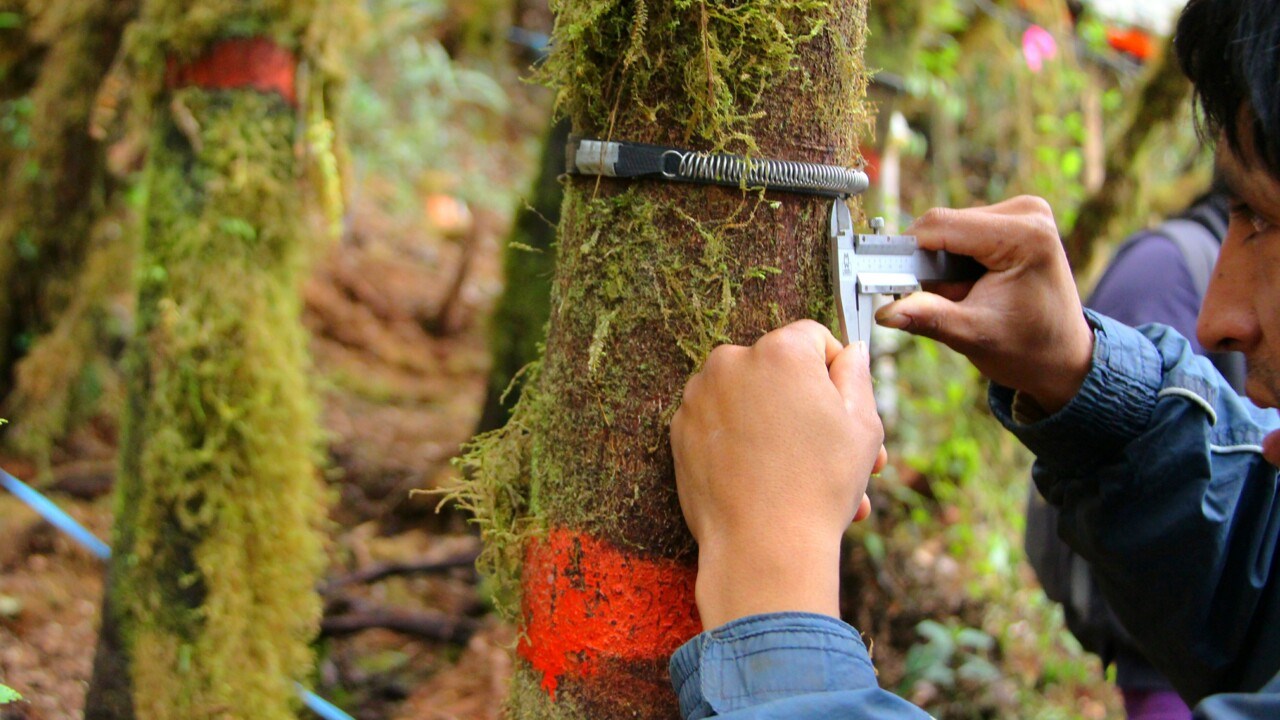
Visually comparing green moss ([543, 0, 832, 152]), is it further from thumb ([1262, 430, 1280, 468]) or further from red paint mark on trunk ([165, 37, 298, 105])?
red paint mark on trunk ([165, 37, 298, 105])

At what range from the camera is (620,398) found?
4.96ft

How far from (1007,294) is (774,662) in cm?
84

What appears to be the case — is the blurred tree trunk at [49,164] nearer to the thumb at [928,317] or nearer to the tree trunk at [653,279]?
the tree trunk at [653,279]

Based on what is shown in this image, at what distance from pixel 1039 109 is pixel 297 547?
578cm

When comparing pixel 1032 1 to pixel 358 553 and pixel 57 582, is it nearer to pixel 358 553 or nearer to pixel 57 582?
pixel 358 553

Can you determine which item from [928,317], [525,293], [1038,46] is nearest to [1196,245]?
[928,317]

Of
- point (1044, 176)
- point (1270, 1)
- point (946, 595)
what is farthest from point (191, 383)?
point (1044, 176)

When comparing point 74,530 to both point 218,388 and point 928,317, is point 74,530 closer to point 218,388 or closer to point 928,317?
point 218,388

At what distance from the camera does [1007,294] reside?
1747mm

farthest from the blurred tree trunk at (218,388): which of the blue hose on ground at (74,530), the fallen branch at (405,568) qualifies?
the fallen branch at (405,568)

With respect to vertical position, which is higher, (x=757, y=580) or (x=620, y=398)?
(x=620, y=398)

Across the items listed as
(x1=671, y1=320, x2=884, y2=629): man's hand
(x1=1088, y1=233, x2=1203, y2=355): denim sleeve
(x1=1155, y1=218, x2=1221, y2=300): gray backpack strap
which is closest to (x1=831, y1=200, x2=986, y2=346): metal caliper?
(x1=671, y1=320, x2=884, y2=629): man's hand

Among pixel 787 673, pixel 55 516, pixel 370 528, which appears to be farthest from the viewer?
pixel 370 528

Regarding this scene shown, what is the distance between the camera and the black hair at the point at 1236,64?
1.43 metres
